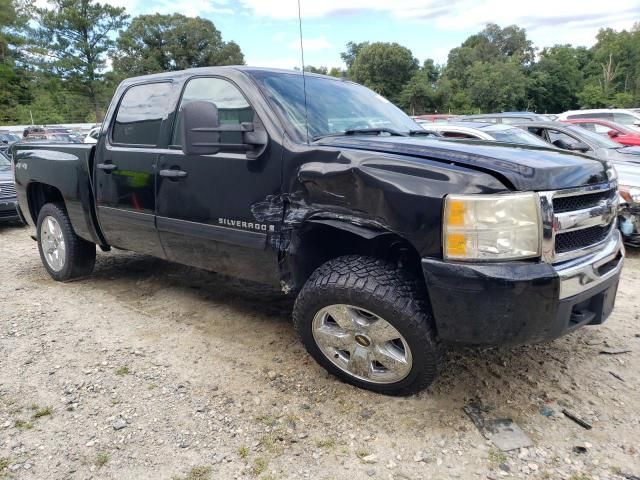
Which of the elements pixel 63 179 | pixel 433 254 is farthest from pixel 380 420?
pixel 63 179

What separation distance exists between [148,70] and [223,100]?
159ft

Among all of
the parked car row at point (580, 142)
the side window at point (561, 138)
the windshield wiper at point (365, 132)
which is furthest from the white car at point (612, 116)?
the windshield wiper at point (365, 132)

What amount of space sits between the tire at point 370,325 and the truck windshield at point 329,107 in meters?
0.90

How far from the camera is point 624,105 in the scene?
45969 millimetres

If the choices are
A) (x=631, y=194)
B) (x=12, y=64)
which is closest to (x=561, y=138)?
(x=631, y=194)

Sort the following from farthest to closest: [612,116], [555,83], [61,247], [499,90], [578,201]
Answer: [555,83], [499,90], [612,116], [61,247], [578,201]

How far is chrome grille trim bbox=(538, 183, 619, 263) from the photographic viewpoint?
2.23m

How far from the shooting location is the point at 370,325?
262cm

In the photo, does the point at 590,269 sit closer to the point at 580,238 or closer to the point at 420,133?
the point at 580,238

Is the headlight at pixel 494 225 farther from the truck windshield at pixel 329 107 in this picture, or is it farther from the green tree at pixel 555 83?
the green tree at pixel 555 83

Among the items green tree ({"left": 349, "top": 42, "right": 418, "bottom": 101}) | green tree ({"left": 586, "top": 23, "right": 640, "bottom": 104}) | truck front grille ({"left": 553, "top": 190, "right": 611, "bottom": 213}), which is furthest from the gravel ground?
green tree ({"left": 586, "top": 23, "right": 640, "bottom": 104})

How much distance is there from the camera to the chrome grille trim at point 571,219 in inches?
87.7

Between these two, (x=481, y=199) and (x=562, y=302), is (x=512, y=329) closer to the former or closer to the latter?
(x=562, y=302)

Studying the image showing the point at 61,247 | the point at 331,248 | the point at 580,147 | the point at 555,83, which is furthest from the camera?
the point at 555,83
